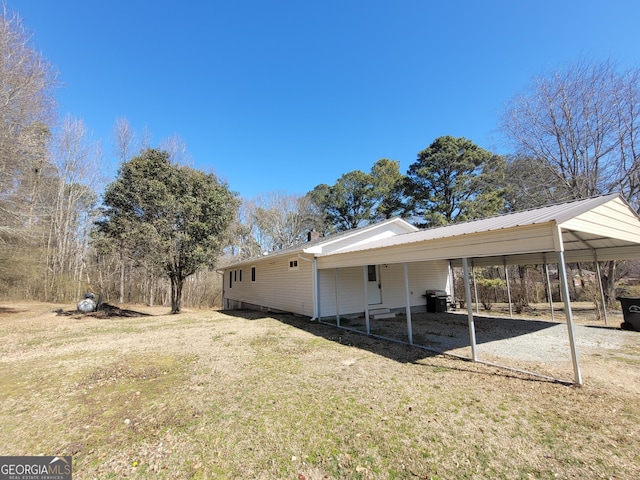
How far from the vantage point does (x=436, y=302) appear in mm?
11703

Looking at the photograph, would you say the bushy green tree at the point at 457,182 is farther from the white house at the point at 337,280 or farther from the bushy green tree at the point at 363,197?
the white house at the point at 337,280

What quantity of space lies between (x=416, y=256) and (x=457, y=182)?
50.4 ft

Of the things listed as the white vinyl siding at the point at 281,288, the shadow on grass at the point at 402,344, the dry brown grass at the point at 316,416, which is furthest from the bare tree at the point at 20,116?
the shadow on grass at the point at 402,344

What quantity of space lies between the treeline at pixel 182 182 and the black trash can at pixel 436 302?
449 cm

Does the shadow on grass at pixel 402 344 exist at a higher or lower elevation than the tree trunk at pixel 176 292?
lower

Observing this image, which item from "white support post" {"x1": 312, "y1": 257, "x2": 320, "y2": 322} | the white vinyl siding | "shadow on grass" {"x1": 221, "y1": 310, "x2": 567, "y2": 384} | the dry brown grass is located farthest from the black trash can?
the dry brown grass

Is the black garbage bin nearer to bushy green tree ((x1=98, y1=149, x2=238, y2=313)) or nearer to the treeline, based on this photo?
the treeline

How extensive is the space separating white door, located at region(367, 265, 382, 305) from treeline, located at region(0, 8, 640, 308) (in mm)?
6967

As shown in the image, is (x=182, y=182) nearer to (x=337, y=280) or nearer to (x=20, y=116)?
(x=20, y=116)

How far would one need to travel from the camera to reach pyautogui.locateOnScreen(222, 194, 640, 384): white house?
4.13 metres

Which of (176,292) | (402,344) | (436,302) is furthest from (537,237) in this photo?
(176,292)

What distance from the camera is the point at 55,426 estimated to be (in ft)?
9.54
